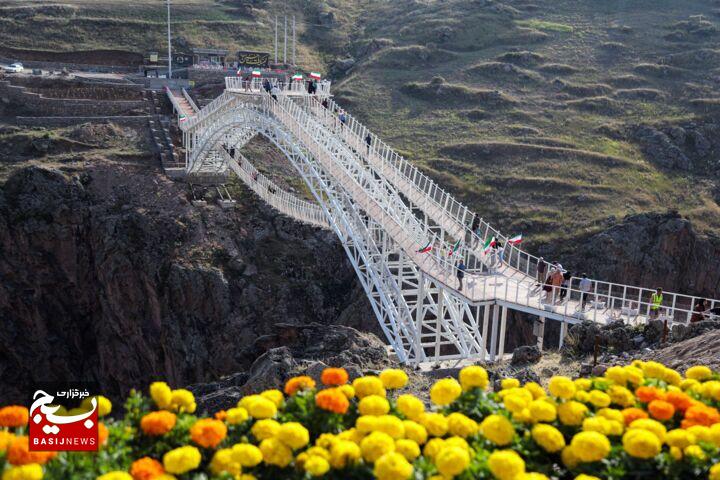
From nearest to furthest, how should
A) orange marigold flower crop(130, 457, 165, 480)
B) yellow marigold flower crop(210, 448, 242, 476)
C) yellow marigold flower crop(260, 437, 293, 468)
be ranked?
orange marigold flower crop(130, 457, 165, 480) < yellow marigold flower crop(210, 448, 242, 476) < yellow marigold flower crop(260, 437, 293, 468)

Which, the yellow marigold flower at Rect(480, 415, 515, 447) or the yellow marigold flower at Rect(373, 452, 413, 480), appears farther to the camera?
the yellow marigold flower at Rect(480, 415, 515, 447)

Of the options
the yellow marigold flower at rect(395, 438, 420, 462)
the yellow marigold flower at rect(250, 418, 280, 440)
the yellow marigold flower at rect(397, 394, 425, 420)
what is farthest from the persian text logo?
the yellow marigold flower at rect(397, 394, 425, 420)

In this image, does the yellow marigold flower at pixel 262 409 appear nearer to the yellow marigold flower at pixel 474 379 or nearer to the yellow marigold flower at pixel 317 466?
the yellow marigold flower at pixel 317 466

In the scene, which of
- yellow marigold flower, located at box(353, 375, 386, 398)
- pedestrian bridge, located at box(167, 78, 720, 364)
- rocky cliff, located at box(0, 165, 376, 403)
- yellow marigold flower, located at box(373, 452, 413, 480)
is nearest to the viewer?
yellow marigold flower, located at box(373, 452, 413, 480)

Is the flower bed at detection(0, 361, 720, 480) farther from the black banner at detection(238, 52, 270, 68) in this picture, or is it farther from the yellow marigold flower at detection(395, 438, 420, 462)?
the black banner at detection(238, 52, 270, 68)

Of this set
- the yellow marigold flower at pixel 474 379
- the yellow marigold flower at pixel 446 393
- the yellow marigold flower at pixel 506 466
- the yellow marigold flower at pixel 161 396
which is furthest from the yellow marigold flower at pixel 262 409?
the yellow marigold flower at pixel 506 466
